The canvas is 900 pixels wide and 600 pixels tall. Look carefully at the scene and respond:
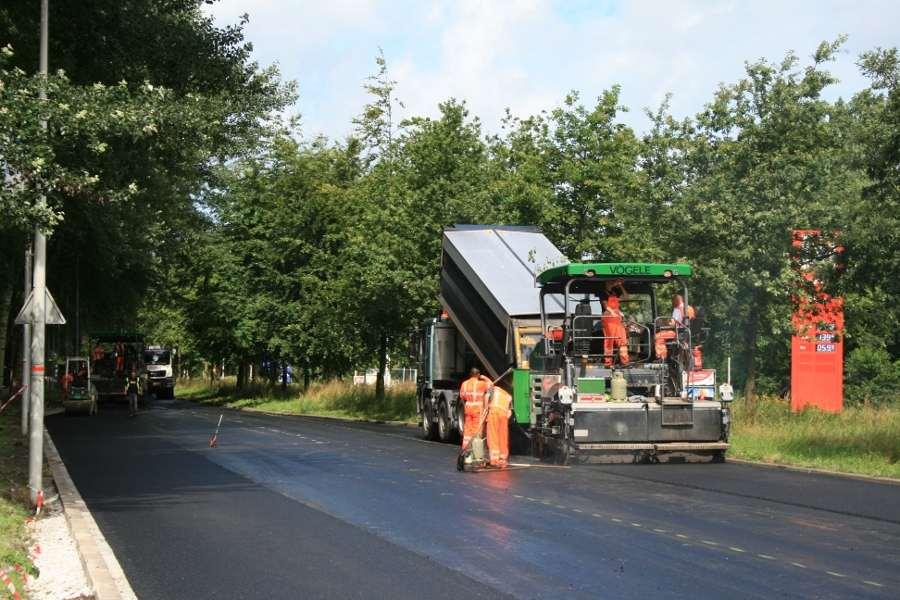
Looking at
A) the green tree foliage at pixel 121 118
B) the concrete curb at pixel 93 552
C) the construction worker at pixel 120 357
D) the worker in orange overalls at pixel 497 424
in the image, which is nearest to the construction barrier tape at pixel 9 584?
the concrete curb at pixel 93 552

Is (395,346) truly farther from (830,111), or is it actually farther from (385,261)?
(830,111)

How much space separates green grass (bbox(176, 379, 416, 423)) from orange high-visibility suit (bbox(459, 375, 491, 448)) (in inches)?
642

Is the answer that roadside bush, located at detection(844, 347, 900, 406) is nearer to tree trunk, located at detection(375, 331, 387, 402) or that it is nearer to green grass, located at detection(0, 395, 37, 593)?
tree trunk, located at detection(375, 331, 387, 402)

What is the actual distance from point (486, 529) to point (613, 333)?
379 inches

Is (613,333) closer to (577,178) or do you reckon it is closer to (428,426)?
(428,426)

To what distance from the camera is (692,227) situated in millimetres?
25094

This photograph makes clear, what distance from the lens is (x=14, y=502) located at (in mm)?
14164

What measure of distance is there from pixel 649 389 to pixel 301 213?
116ft

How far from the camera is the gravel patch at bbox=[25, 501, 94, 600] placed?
8.88 meters

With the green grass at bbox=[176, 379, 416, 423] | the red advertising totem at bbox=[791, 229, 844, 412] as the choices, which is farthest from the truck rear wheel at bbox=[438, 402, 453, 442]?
the green grass at bbox=[176, 379, 416, 423]

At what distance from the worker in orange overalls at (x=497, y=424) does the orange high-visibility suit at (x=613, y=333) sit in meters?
2.17

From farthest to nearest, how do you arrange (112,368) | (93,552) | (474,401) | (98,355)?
(98,355), (112,368), (474,401), (93,552)

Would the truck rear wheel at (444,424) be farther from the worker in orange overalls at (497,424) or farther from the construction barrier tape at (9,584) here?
the construction barrier tape at (9,584)

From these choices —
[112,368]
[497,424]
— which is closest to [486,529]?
[497,424]
